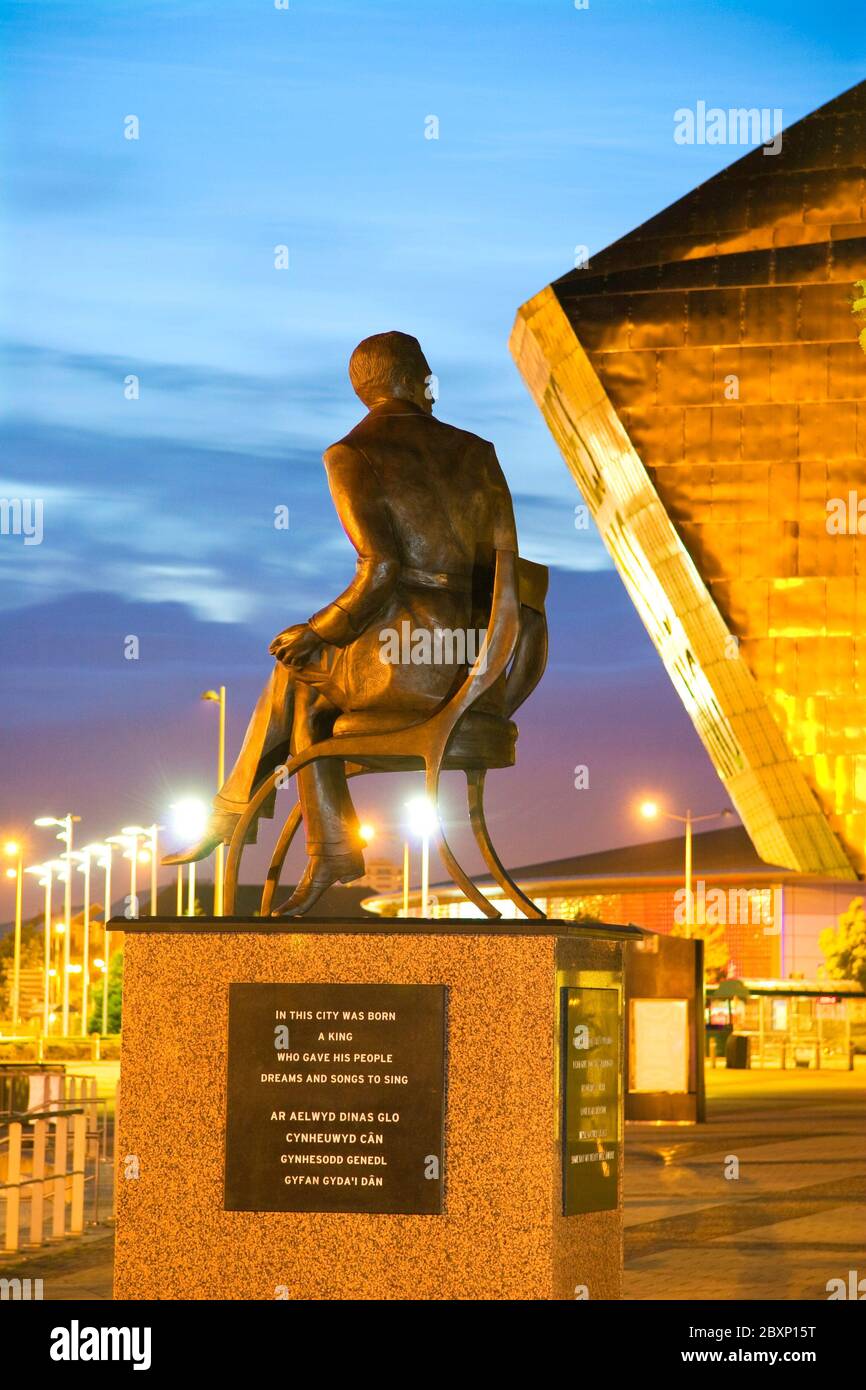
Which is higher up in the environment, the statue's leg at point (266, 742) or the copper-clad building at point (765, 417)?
the copper-clad building at point (765, 417)

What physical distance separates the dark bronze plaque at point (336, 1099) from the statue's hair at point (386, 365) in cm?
292

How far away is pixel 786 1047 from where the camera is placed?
5069 centimetres

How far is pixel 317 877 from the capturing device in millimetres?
8945

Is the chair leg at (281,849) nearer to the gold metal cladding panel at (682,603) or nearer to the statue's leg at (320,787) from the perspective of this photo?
the statue's leg at (320,787)

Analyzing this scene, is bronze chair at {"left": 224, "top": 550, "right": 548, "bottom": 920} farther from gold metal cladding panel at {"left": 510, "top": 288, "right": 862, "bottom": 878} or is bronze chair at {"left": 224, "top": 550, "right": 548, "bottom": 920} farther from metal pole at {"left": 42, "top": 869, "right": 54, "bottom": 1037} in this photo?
metal pole at {"left": 42, "top": 869, "right": 54, "bottom": 1037}

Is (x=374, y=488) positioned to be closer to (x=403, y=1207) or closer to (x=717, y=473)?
(x=403, y=1207)

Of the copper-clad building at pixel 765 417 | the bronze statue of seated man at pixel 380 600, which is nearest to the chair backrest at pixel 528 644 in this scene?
the bronze statue of seated man at pixel 380 600

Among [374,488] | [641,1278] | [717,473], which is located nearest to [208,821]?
[374,488]

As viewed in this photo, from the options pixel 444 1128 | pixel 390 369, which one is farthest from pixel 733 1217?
pixel 390 369

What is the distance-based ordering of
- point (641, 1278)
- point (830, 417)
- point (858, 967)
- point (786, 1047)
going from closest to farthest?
point (641, 1278) < point (830, 417) < point (786, 1047) < point (858, 967)

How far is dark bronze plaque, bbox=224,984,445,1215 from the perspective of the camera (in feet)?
25.4

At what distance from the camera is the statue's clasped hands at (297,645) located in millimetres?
8664

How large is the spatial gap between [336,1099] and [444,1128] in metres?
0.46

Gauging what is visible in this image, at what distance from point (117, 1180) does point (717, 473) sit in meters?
32.0
